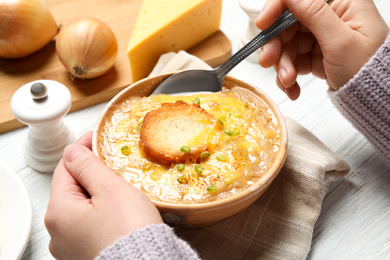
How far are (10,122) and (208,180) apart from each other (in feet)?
2.86

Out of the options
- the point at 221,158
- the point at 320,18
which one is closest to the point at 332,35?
the point at 320,18

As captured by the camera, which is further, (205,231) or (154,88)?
(154,88)

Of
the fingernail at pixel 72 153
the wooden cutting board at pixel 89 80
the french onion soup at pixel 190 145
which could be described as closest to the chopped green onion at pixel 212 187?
the french onion soup at pixel 190 145

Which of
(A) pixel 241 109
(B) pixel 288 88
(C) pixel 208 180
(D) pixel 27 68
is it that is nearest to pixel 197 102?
(A) pixel 241 109

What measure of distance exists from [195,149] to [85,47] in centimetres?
75

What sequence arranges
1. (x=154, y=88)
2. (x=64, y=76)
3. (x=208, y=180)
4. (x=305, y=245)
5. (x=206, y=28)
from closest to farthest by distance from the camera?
(x=208, y=180) < (x=305, y=245) < (x=154, y=88) < (x=64, y=76) < (x=206, y=28)

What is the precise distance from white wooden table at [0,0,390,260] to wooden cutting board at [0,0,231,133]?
6 cm

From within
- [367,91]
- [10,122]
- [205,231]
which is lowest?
[10,122]

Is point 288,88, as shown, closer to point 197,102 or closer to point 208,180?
point 197,102

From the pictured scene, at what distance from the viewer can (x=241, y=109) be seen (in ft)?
4.17

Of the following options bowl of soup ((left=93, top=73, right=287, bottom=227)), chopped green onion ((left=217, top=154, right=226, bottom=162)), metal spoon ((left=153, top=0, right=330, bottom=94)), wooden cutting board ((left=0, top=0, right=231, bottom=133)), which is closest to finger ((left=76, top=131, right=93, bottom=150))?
bowl of soup ((left=93, top=73, right=287, bottom=227))

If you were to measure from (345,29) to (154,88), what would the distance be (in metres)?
0.59

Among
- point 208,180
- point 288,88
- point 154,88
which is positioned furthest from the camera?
point 288,88

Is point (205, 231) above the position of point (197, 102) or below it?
below
